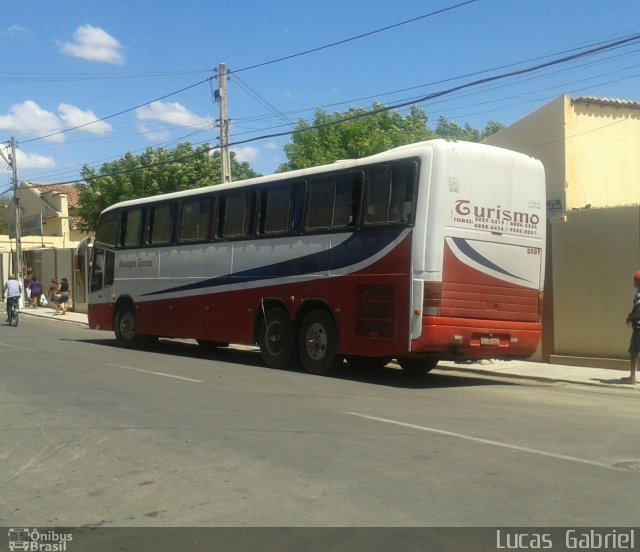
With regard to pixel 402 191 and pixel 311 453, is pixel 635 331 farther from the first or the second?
pixel 311 453

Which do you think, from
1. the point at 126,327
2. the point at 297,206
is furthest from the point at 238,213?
the point at 126,327

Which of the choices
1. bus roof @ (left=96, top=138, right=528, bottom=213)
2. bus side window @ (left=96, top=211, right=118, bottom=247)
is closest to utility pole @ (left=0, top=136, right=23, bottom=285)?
bus side window @ (left=96, top=211, right=118, bottom=247)

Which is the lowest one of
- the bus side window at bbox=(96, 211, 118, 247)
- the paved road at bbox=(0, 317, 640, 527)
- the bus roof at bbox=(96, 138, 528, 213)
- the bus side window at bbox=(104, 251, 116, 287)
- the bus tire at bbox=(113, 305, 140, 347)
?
the paved road at bbox=(0, 317, 640, 527)

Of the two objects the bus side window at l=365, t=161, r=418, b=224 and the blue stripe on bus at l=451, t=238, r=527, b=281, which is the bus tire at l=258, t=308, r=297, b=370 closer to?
the bus side window at l=365, t=161, r=418, b=224

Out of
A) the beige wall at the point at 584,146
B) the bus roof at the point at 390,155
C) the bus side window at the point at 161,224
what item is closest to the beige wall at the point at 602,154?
the beige wall at the point at 584,146

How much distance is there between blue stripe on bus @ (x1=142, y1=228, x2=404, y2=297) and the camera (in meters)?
12.5

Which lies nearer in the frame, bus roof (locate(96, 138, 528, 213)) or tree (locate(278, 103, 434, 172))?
bus roof (locate(96, 138, 528, 213))

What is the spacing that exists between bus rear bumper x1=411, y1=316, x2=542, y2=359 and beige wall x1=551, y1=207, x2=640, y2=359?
2.30 m

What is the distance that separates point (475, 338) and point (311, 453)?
548 cm

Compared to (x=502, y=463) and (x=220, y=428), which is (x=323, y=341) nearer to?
(x=220, y=428)

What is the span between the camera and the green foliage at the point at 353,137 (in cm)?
3741

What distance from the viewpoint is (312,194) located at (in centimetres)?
1398
